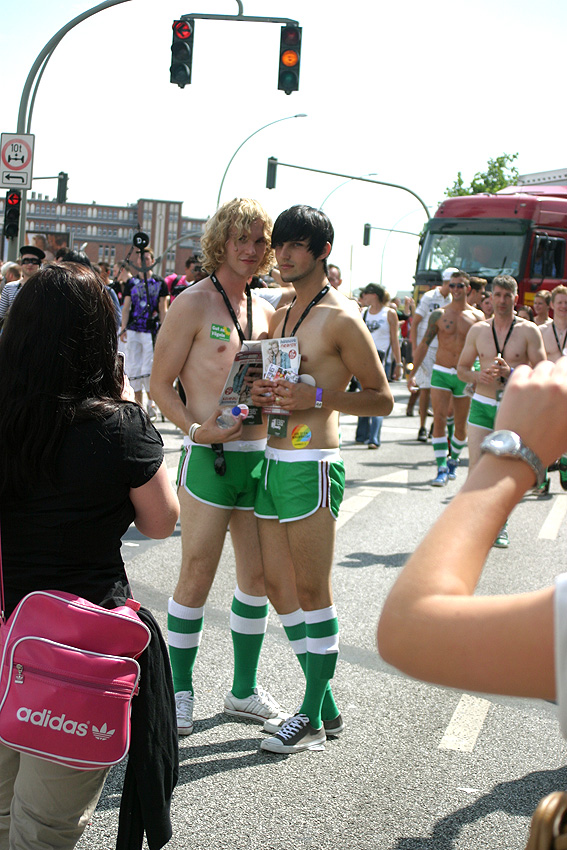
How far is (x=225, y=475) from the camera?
3.88 meters

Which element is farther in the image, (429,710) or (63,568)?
(429,710)

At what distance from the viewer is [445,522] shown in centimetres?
111

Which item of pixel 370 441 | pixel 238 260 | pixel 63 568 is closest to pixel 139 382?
pixel 370 441

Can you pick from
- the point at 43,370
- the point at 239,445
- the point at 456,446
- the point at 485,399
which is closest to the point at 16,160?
the point at 456,446

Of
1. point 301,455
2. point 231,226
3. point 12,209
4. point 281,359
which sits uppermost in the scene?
point 12,209

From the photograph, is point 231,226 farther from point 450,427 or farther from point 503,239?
point 503,239

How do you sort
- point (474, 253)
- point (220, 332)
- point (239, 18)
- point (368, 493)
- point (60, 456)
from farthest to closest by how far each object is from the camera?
point (474, 253) < point (239, 18) < point (368, 493) < point (220, 332) < point (60, 456)

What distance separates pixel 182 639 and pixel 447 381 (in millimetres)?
7122

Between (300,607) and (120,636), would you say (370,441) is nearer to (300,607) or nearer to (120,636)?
(300,607)

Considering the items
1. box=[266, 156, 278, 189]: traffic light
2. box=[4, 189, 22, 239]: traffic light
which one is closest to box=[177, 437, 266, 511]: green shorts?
box=[4, 189, 22, 239]: traffic light

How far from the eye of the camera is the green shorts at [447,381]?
10.5 m

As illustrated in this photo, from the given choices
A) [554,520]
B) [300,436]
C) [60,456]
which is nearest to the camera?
[60,456]

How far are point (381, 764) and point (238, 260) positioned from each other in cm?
215

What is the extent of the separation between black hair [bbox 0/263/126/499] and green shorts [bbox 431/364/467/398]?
8.63m
